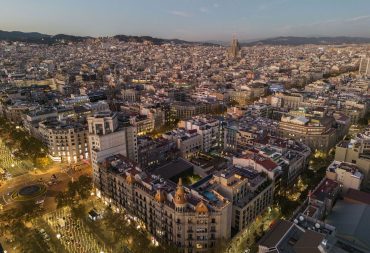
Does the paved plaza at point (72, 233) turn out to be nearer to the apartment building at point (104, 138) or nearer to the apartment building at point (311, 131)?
the apartment building at point (104, 138)

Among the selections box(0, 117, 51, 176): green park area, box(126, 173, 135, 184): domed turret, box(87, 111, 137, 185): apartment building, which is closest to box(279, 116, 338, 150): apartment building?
box(87, 111, 137, 185): apartment building

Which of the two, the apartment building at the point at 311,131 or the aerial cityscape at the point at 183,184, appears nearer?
the aerial cityscape at the point at 183,184

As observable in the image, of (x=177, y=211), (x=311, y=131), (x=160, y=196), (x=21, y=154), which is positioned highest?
(x=160, y=196)

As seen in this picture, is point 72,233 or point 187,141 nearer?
point 72,233

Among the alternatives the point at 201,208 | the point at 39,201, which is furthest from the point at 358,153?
the point at 39,201

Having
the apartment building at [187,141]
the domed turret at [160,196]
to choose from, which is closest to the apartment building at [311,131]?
the apartment building at [187,141]

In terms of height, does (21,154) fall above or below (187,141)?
below

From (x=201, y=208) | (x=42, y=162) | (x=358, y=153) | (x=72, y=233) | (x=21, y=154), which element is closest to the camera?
(x=201, y=208)

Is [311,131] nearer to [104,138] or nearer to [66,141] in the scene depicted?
[104,138]

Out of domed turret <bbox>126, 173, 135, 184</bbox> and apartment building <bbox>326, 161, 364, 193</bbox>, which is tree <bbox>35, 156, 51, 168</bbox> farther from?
apartment building <bbox>326, 161, 364, 193</bbox>
